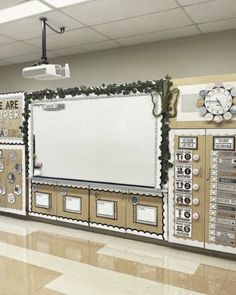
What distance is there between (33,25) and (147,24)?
151 centimetres

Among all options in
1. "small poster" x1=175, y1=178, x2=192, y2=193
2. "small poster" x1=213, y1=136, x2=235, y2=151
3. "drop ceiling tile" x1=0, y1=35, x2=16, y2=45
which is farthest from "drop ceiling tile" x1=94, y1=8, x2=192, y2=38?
"small poster" x1=175, y1=178, x2=192, y2=193

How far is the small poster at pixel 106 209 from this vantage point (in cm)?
433

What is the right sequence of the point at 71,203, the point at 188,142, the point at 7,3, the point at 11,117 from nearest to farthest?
the point at 7,3
the point at 188,142
the point at 71,203
the point at 11,117

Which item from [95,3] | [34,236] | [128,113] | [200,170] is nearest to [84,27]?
[95,3]

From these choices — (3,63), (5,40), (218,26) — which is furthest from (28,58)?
(218,26)

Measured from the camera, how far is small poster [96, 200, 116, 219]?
4328 mm

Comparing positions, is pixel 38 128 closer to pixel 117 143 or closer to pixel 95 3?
pixel 117 143

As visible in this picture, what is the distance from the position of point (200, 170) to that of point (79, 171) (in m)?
1.84

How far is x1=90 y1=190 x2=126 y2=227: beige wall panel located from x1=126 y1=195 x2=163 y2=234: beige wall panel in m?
0.08

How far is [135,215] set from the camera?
4156 millimetres

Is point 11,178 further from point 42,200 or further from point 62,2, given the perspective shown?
point 62,2

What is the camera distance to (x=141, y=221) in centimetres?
411

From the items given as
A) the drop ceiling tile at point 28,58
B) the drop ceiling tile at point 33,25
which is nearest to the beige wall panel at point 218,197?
the drop ceiling tile at point 33,25

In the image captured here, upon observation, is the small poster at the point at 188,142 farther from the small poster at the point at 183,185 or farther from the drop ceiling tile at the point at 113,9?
the drop ceiling tile at the point at 113,9
